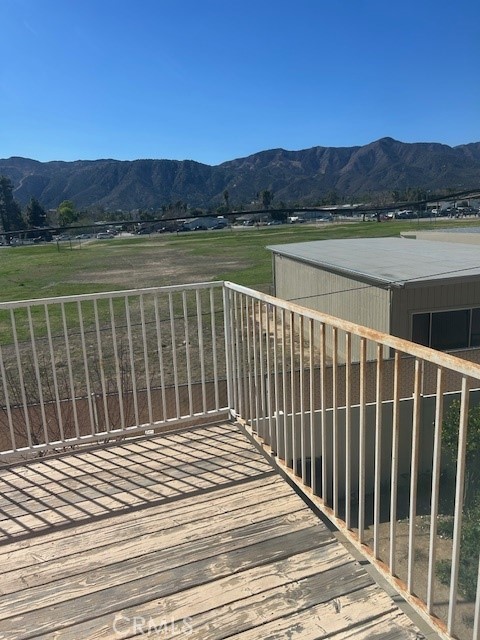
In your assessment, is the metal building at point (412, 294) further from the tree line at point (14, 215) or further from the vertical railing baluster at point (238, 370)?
the tree line at point (14, 215)

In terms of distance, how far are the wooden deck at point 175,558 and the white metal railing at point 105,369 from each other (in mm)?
378

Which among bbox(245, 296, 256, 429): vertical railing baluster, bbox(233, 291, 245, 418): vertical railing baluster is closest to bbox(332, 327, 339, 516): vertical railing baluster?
bbox(245, 296, 256, 429): vertical railing baluster

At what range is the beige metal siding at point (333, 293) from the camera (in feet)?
36.8

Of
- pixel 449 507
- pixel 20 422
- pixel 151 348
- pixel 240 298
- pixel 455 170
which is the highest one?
pixel 455 170

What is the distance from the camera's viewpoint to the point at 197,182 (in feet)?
407

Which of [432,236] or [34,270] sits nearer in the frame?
[432,236]

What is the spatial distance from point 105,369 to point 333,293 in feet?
22.5

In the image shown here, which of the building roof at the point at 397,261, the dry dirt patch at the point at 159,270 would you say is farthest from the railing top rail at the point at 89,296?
the dry dirt patch at the point at 159,270

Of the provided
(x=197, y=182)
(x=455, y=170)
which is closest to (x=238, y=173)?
(x=197, y=182)

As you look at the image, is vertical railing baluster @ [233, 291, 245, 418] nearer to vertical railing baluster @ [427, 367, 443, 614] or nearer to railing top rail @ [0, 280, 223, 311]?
railing top rail @ [0, 280, 223, 311]

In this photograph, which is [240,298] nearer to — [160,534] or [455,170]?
[160,534]

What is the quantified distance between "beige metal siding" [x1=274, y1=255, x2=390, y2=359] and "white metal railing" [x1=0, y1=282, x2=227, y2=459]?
2675 millimetres

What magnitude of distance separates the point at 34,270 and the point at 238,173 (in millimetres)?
103884

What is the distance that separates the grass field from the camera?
28.6 metres
